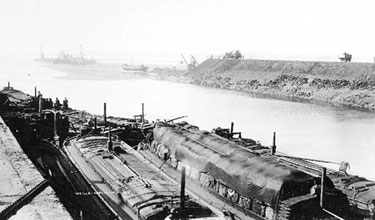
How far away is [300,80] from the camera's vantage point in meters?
78.6

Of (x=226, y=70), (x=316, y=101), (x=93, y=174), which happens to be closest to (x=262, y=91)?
(x=316, y=101)

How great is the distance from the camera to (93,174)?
22.4 meters

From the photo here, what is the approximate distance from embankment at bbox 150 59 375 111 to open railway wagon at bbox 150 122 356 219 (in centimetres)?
4355

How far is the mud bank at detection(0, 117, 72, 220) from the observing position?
13.1 m

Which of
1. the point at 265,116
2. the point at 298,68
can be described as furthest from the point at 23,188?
the point at 298,68

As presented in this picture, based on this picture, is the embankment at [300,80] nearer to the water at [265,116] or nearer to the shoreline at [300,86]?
the shoreline at [300,86]

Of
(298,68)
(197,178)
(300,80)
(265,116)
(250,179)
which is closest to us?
(250,179)

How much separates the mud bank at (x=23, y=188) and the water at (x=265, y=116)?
22.5m

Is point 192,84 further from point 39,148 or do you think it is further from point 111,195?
point 111,195

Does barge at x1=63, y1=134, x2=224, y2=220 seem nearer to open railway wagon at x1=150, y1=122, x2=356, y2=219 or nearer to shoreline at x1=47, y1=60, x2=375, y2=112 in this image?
open railway wagon at x1=150, y1=122, x2=356, y2=219

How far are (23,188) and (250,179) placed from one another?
375 inches

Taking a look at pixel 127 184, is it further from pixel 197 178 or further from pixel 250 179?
pixel 250 179

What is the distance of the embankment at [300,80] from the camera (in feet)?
214

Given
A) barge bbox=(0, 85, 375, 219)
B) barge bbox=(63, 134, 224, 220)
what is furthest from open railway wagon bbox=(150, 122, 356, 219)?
barge bbox=(63, 134, 224, 220)
